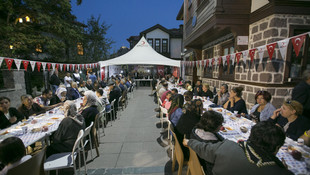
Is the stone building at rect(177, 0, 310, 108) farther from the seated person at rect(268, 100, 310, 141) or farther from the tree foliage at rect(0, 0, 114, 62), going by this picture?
the tree foliage at rect(0, 0, 114, 62)

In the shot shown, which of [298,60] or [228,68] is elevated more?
[298,60]

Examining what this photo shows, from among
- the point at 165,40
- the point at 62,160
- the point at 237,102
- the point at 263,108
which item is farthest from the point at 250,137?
the point at 165,40

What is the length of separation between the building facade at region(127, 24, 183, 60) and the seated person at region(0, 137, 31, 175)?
2375cm

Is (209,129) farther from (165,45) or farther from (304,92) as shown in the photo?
(165,45)

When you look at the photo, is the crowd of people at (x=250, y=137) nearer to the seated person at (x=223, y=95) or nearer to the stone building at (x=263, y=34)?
the seated person at (x=223, y=95)

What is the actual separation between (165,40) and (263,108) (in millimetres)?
22560

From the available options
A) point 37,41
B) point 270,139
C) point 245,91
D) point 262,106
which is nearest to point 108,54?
point 37,41

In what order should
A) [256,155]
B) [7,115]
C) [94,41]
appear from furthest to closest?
[94,41] < [7,115] < [256,155]

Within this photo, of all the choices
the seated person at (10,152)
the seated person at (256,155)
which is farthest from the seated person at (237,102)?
the seated person at (10,152)

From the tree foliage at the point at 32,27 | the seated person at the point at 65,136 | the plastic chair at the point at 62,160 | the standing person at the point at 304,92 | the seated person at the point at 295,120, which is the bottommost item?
the plastic chair at the point at 62,160

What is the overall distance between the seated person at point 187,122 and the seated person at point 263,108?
66.8 inches

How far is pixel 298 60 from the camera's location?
4652 millimetres

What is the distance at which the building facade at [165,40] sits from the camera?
953 inches

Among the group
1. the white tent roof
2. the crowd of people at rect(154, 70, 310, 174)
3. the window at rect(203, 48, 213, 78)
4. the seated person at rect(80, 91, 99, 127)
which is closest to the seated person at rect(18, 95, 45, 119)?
the seated person at rect(80, 91, 99, 127)
